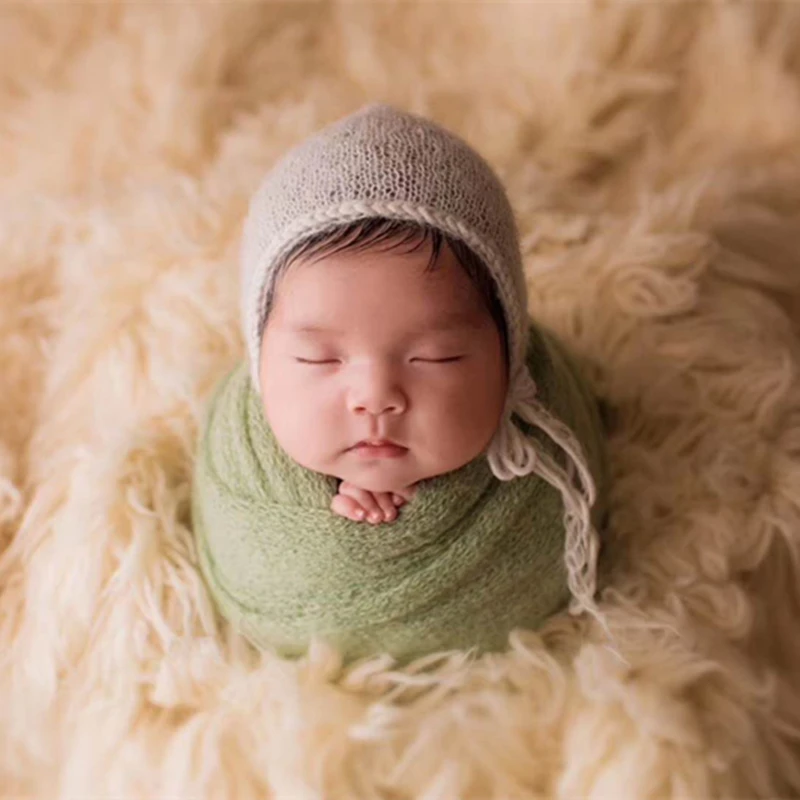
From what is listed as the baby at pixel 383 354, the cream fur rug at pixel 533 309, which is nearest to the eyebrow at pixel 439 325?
the baby at pixel 383 354

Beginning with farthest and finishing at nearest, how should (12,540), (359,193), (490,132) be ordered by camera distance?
(490,132) < (12,540) < (359,193)

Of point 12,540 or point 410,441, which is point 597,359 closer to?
point 410,441

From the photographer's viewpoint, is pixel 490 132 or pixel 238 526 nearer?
pixel 238 526

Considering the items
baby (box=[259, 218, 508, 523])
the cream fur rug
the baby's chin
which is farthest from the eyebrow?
the cream fur rug

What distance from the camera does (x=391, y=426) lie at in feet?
2.52

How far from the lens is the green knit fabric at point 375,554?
0.83 m

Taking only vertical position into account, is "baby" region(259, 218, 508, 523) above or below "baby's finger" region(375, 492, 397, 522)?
above

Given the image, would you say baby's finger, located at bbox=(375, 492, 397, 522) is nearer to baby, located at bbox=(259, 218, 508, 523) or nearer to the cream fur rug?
baby, located at bbox=(259, 218, 508, 523)

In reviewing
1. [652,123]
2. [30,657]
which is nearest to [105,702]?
[30,657]

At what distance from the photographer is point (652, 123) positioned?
1337 millimetres

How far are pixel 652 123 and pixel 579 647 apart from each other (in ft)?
2.32

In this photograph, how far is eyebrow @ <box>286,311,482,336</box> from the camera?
751 mm

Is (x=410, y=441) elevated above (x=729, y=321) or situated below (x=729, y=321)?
below

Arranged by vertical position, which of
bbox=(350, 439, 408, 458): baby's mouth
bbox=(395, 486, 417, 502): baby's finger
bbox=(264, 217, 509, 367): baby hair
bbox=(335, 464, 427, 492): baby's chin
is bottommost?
bbox=(395, 486, 417, 502): baby's finger
